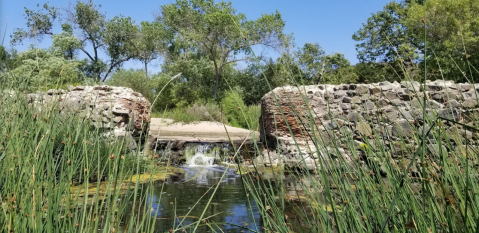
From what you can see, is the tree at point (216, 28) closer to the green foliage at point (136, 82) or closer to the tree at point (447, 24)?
the green foliage at point (136, 82)

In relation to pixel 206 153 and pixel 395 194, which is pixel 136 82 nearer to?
pixel 206 153

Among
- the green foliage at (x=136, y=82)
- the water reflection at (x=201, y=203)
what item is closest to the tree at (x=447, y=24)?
the water reflection at (x=201, y=203)

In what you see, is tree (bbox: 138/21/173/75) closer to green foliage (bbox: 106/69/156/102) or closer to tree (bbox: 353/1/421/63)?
green foliage (bbox: 106/69/156/102)

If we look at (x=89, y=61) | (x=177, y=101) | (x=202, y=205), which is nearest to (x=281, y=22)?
(x=177, y=101)

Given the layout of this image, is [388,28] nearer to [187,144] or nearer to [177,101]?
[177,101]

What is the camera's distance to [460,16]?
601 inches

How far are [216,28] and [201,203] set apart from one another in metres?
17.7

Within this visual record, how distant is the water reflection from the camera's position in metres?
3.39

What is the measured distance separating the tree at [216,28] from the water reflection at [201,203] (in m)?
15.1

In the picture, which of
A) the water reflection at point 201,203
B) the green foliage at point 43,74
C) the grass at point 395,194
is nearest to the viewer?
the grass at point 395,194

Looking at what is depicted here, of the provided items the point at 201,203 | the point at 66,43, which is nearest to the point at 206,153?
the point at 201,203

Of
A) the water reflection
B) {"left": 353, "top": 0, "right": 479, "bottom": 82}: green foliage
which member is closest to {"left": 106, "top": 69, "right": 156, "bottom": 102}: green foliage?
{"left": 353, "top": 0, "right": 479, "bottom": 82}: green foliage

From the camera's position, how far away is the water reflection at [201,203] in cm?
339

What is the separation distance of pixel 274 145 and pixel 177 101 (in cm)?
1394
